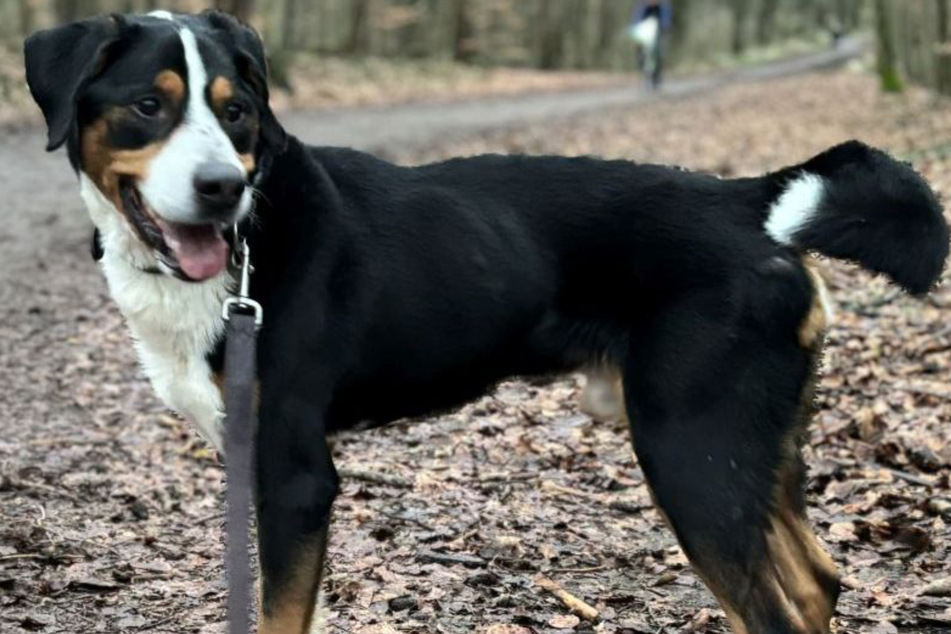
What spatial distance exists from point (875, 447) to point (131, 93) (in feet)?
13.2

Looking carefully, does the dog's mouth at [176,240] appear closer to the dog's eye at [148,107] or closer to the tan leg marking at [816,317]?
the dog's eye at [148,107]

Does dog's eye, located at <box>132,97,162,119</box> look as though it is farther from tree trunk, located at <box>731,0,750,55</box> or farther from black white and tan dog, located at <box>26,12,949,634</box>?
tree trunk, located at <box>731,0,750,55</box>

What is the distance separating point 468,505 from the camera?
559cm

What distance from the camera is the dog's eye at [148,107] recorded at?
11.5ft

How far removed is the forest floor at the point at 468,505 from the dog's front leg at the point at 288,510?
33.1 inches

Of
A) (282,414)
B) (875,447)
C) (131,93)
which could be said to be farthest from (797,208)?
(875,447)

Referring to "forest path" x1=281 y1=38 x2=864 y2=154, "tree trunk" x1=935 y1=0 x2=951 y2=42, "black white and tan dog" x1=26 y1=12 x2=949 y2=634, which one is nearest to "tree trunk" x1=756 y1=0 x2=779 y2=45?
"forest path" x1=281 y1=38 x2=864 y2=154

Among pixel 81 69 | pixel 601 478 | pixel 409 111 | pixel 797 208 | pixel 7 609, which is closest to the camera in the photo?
pixel 81 69

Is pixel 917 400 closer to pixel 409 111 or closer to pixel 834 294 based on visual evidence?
pixel 834 294

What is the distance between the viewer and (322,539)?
11.9ft

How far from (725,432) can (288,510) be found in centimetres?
130

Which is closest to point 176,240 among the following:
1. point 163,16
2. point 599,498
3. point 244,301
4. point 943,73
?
point 244,301

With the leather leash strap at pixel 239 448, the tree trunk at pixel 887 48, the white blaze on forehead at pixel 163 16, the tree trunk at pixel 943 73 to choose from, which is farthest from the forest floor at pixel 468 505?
the tree trunk at pixel 887 48

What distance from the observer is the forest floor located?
A: 4547mm
